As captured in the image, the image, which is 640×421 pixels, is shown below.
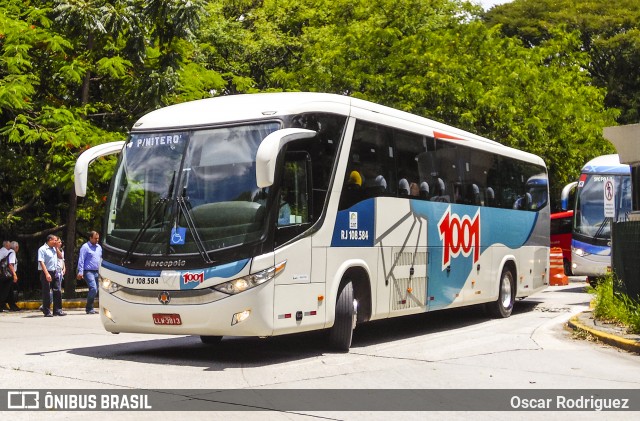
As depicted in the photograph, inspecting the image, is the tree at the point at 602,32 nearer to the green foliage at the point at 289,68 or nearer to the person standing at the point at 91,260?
the green foliage at the point at 289,68

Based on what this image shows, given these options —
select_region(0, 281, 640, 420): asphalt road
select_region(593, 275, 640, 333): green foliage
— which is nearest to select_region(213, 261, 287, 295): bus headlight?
select_region(0, 281, 640, 420): asphalt road

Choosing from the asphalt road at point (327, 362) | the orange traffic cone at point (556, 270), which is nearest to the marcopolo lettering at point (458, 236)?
the asphalt road at point (327, 362)

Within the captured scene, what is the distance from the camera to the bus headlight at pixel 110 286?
1198cm

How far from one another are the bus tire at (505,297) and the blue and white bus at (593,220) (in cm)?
830

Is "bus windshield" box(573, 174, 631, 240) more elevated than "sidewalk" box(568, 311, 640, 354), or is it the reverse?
"bus windshield" box(573, 174, 631, 240)

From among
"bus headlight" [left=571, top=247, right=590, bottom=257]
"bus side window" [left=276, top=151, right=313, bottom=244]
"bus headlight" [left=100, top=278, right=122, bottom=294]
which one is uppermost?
"bus side window" [left=276, top=151, right=313, bottom=244]

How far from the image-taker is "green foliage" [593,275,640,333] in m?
14.5

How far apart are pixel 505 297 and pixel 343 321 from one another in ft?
24.9

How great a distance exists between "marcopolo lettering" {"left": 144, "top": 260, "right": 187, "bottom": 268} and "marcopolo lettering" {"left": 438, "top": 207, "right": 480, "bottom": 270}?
5.69 metres

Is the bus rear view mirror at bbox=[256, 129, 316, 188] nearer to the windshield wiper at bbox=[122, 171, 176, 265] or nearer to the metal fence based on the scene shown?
the windshield wiper at bbox=[122, 171, 176, 265]

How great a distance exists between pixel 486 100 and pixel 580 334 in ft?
67.6

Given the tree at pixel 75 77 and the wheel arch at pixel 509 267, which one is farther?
the tree at pixel 75 77

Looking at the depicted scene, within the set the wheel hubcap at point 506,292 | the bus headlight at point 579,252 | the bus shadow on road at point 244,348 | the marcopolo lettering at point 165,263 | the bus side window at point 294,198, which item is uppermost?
the bus side window at point 294,198

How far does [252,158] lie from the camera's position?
38.1ft
